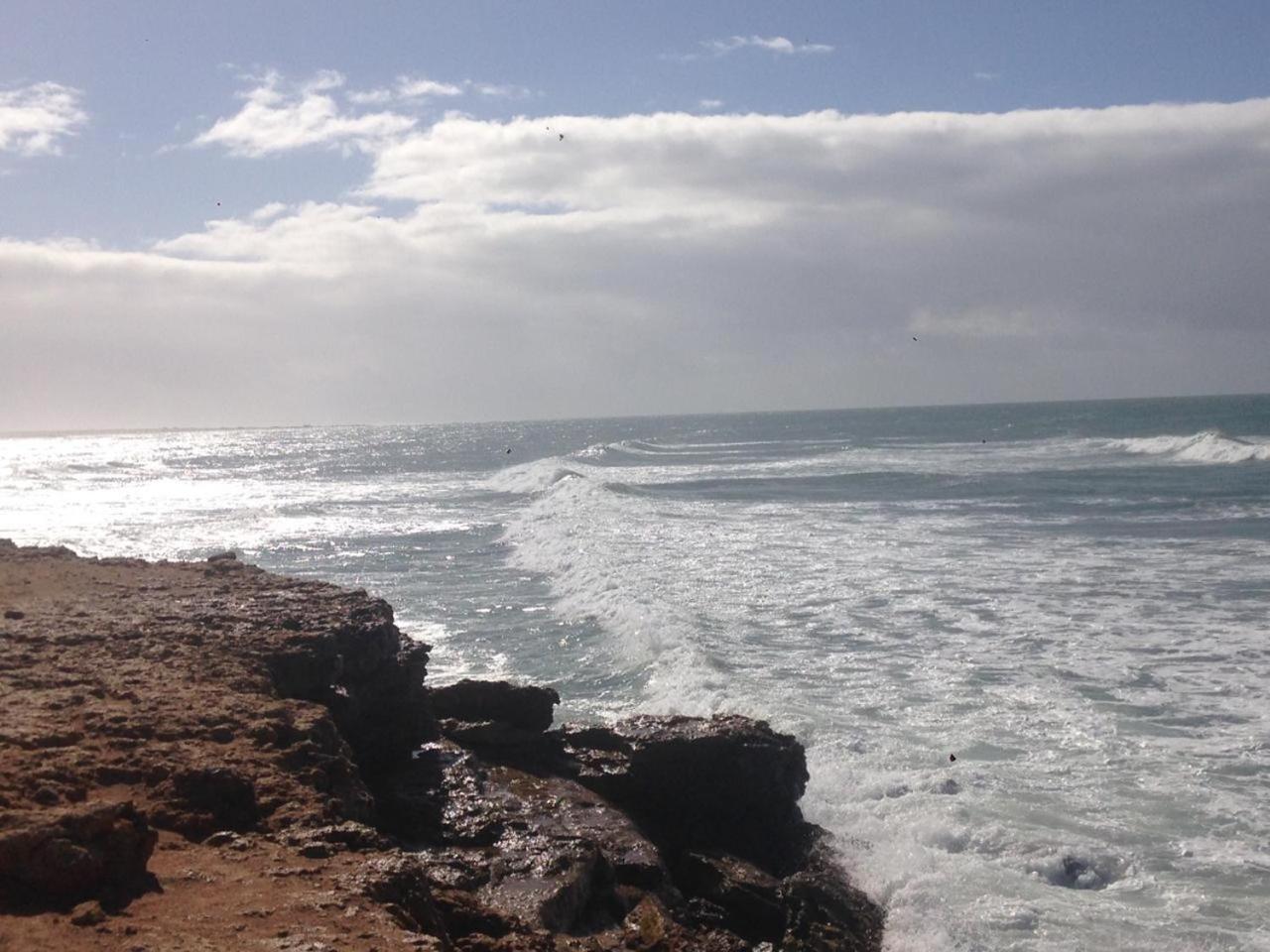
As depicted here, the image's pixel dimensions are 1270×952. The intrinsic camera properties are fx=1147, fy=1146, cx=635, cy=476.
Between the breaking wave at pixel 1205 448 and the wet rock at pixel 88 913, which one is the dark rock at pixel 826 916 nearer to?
the wet rock at pixel 88 913

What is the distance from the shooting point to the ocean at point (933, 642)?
8.66 m

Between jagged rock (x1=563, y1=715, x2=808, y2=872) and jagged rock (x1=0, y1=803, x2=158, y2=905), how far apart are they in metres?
4.43

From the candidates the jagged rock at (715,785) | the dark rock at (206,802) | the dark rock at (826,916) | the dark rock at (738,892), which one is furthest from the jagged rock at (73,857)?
the jagged rock at (715,785)

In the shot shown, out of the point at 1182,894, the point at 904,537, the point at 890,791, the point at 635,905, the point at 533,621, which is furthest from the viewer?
the point at 904,537

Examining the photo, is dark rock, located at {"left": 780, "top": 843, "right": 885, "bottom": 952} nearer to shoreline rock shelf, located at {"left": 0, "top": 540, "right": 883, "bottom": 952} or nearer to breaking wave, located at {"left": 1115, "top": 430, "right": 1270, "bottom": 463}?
shoreline rock shelf, located at {"left": 0, "top": 540, "right": 883, "bottom": 952}

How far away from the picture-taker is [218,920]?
5199 mm

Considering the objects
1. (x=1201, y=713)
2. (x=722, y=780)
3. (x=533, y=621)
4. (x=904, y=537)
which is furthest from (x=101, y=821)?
(x=904, y=537)

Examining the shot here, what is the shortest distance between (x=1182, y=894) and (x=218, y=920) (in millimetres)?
6634

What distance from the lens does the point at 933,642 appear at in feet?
52.4

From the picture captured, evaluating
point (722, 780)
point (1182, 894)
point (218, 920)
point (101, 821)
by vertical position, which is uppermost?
point (101, 821)

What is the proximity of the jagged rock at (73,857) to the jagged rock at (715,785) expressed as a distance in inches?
175

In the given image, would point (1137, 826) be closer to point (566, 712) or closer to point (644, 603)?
point (566, 712)

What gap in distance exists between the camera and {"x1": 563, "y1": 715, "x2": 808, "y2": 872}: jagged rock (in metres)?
9.02

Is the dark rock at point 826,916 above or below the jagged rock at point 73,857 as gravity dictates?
below
